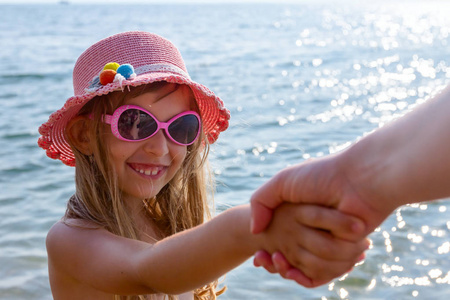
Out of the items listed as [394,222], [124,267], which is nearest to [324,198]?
[124,267]

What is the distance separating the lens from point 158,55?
106 inches

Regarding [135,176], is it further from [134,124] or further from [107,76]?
[107,76]

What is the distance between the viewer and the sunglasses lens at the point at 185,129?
2.60 meters

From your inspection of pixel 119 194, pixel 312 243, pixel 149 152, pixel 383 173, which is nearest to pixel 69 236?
pixel 119 194

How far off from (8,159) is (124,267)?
581cm

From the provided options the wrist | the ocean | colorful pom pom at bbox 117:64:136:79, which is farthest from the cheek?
the wrist

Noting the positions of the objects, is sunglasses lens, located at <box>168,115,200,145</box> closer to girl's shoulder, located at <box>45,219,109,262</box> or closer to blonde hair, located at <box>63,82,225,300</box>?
blonde hair, located at <box>63,82,225,300</box>

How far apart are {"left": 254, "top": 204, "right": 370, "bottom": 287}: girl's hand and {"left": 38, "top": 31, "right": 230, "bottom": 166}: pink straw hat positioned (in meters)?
1.05

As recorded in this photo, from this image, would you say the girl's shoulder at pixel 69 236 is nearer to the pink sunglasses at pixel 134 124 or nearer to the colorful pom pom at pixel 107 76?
the pink sunglasses at pixel 134 124

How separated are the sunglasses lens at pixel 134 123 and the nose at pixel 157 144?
4 centimetres

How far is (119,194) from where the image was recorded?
2.63 meters

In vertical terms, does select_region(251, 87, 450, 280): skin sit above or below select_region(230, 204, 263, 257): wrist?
above

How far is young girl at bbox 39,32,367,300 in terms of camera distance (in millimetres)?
1993

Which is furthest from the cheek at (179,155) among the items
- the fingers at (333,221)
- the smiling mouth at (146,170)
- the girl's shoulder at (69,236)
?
the fingers at (333,221)
